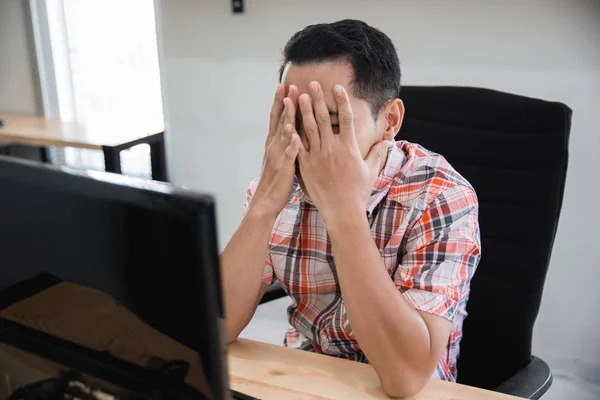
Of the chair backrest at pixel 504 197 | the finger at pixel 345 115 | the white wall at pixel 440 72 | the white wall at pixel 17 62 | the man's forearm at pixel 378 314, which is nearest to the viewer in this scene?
the man's forearm at pixel 378 314

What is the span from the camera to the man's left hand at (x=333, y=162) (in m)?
0.93

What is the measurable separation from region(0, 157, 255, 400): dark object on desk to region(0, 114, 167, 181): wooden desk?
5.55 ft

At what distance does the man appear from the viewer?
87 cm

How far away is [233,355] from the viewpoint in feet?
3.00

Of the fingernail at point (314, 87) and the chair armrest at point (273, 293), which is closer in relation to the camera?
the fingernail at point (314, 87)

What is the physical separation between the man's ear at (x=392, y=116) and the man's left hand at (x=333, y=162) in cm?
13

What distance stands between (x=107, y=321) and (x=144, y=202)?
0.42 ft

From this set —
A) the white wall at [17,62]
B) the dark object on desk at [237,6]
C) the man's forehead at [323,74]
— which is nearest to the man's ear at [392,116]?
the man's forehead at [323,74]

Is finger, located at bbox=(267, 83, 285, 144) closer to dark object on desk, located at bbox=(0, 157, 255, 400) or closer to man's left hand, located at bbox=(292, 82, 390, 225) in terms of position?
man's left hand, located at bbox=(292, 82, 390, 225)

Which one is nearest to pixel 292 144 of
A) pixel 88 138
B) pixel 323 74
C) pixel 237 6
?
pixel 323 74

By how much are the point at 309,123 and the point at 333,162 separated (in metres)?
0.08

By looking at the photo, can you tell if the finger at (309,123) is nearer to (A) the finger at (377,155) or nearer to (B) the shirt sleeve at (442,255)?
(A) the finger at (377,155)

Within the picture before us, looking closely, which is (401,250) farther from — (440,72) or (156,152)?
(156,152)

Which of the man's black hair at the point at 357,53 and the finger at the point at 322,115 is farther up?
the man's black hair at the point at 357,53
